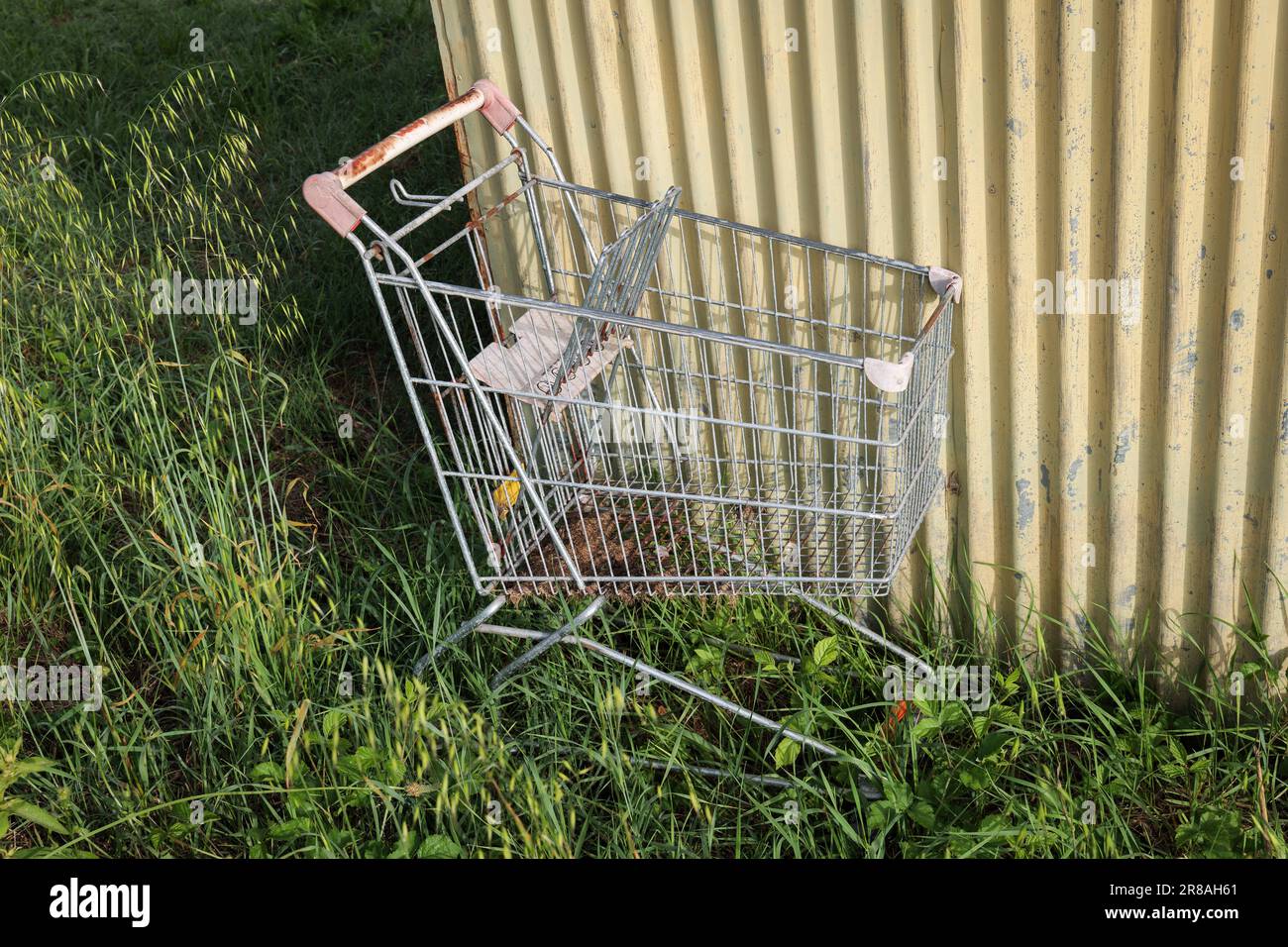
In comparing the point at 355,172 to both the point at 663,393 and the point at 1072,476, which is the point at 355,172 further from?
the point at 1072,476

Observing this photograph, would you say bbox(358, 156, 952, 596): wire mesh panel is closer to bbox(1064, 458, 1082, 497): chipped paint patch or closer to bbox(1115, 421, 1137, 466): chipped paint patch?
bbox(1064, 458, 1082, 497): chipped paint patch

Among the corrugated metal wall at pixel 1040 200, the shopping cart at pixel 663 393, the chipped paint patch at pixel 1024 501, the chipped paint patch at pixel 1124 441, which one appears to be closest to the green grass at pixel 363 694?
the shopping cart at pixel 663 393

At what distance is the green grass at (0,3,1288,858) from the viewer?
9.88 feet

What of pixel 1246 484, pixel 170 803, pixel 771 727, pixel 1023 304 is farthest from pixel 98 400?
pixel 1246 484

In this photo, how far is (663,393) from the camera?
145 inches

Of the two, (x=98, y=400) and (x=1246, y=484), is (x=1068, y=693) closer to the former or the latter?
(x=1246, y=484)

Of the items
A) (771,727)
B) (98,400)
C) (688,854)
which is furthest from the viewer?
(98,400)

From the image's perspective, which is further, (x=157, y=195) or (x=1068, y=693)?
(x=157, y=195)

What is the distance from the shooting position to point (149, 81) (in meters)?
6.50

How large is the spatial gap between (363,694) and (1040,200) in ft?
7.04

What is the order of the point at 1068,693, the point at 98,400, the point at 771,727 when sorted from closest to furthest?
the point at 771,727 < the point at 1068,693 < the point at 98,400

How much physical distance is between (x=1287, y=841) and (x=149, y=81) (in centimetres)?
601

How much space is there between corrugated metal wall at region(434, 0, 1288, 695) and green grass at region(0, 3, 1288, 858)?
29 centimetres

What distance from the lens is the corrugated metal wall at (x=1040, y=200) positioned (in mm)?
2822
